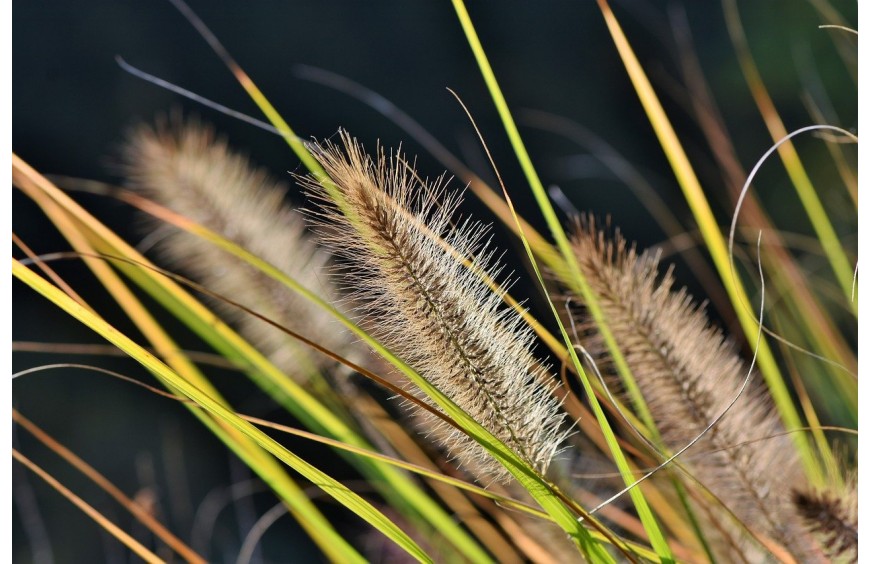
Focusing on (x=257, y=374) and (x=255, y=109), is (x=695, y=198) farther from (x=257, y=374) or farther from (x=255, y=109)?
(x=255, y=109)

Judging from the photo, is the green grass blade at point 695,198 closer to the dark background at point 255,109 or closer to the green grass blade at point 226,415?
the green grass blade at point 226,415

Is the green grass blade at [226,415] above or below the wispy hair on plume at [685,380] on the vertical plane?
below

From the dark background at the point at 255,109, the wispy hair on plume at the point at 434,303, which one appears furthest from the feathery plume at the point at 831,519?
the dark background at the point at 255,109

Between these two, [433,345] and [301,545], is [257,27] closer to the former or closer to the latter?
[301,545]

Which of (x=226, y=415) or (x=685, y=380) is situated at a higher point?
(x=685, y=380)

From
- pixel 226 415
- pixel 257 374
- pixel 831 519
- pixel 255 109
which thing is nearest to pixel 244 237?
pixel 257 374

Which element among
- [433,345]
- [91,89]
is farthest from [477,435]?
[91,89]
